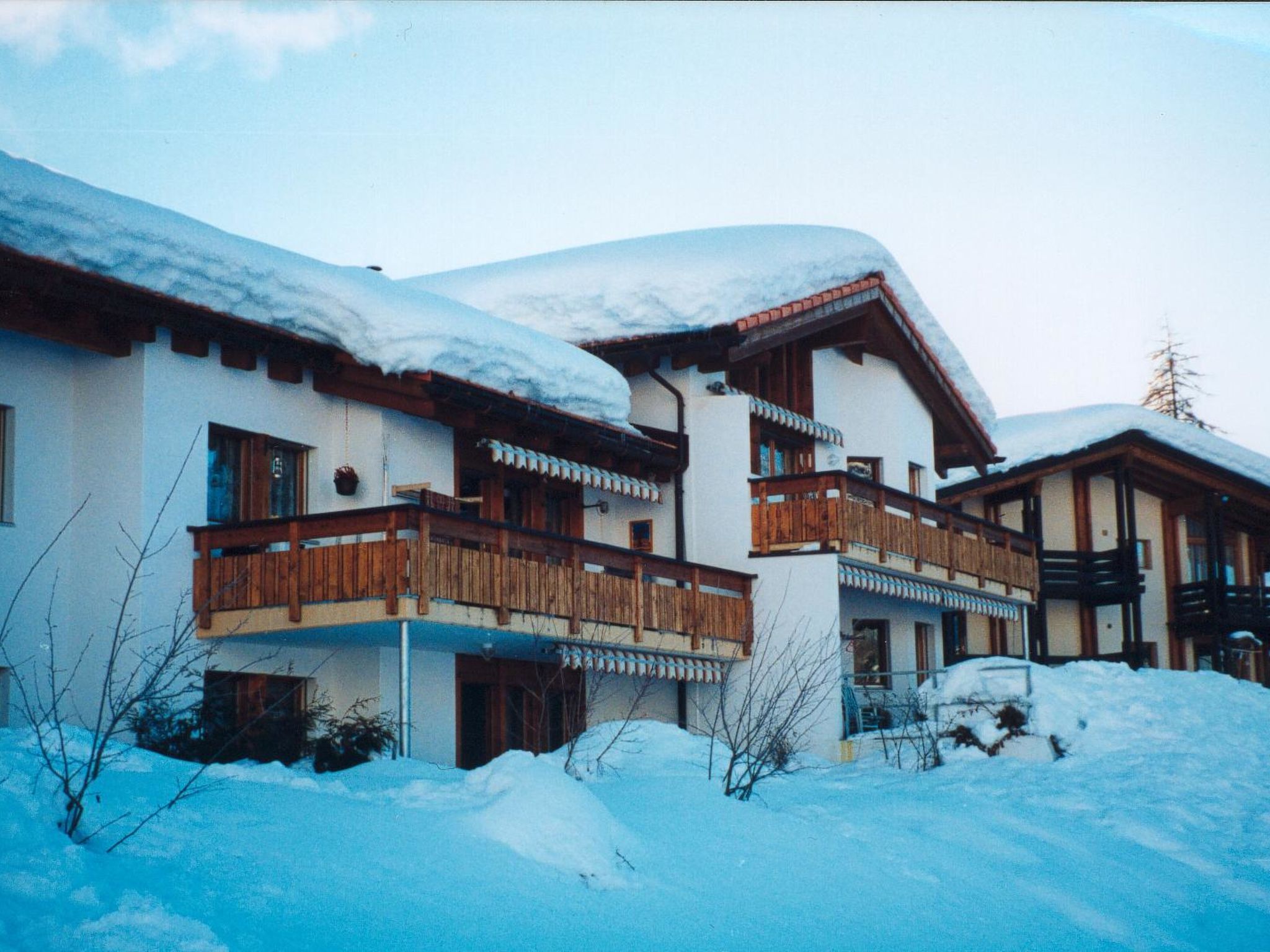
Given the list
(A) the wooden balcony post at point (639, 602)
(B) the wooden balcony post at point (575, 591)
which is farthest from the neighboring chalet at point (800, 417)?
(B) the wooden balcony post at point (575, 591)

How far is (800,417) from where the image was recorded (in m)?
24.7

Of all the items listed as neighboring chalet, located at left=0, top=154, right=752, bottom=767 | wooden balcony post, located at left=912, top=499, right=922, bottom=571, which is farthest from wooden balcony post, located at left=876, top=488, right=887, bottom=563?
neighboring chalet, located at left=0, top=154, right=752, bottom=767

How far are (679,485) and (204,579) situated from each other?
8499 millimetres

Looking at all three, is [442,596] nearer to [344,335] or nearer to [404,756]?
[404,756]

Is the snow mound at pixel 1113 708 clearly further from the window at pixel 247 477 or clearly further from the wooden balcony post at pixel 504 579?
the window at pixel 247 477

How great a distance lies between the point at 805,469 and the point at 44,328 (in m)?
13.4

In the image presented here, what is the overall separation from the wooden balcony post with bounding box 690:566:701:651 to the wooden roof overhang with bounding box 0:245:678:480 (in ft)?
6.38

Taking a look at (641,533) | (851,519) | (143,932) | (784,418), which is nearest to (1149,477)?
(784,418)

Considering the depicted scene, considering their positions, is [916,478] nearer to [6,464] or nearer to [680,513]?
[680,513]

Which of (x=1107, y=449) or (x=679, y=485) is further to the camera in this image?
(x=1107, y=449)

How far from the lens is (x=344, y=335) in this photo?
17.6m

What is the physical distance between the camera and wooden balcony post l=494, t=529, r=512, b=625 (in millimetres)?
16641

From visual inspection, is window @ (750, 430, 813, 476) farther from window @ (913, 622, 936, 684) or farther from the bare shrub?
window @ (913, 622, 936, 684)

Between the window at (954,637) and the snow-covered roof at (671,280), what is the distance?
7.18 meters
